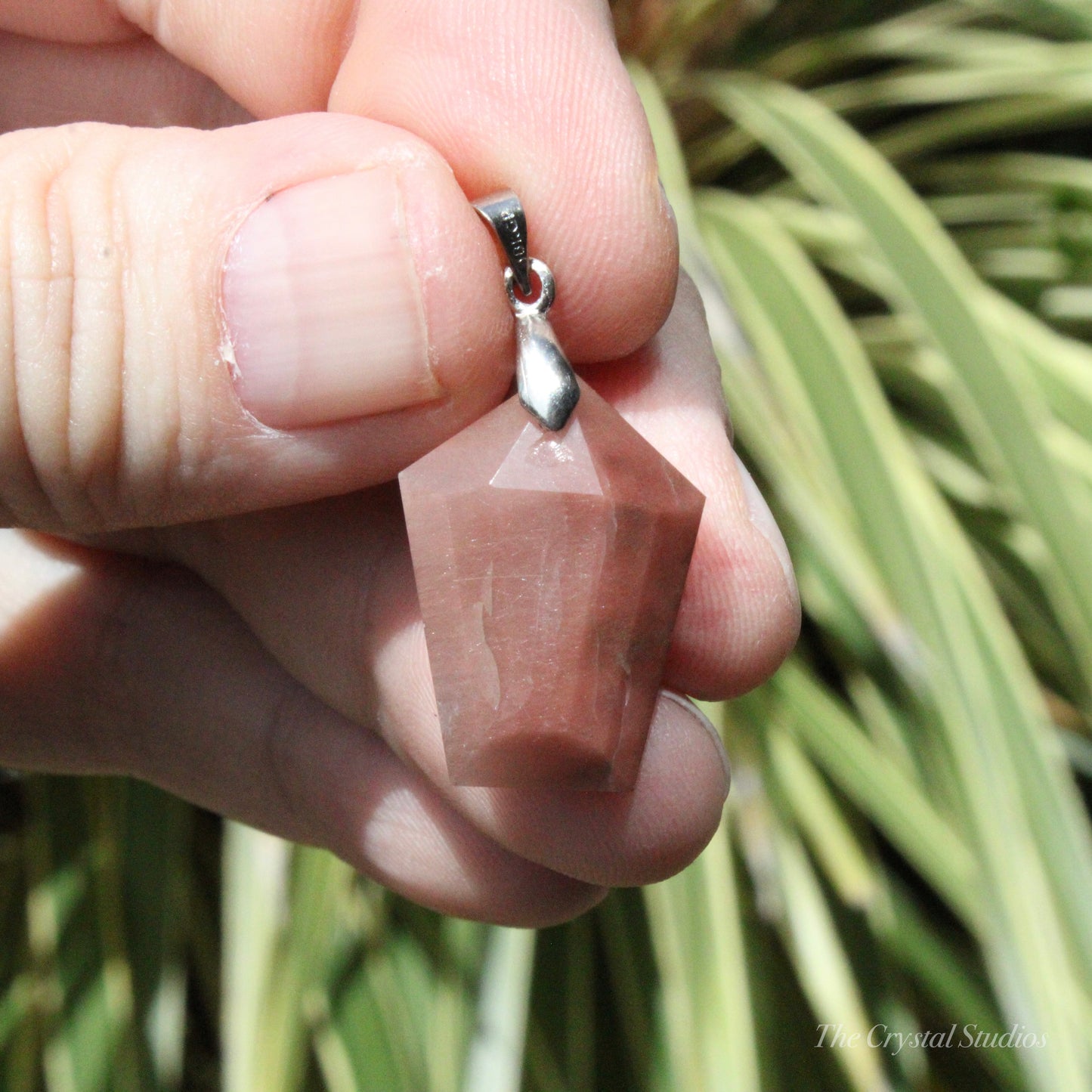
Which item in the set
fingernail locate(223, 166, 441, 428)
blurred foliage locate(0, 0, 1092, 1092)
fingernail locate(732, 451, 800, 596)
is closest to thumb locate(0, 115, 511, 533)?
fingernail locate(223, 166, 441, 428)

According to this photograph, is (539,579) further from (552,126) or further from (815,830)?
(815,830)

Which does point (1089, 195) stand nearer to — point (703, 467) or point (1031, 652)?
point (1031, 652)

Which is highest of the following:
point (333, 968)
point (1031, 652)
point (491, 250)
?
point (491, 250)

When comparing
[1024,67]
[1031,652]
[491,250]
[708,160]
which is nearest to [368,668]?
[491,250]

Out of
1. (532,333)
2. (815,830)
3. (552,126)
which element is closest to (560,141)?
(552,126)

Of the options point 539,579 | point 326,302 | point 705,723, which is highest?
point 326,302

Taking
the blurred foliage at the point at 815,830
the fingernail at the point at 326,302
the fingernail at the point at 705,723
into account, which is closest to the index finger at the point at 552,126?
the fingernail at the point at 326,302
